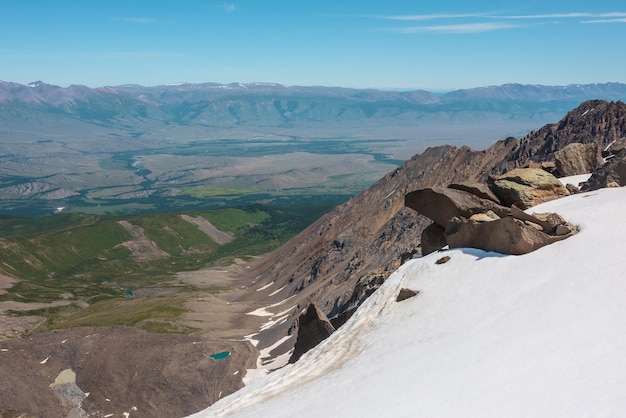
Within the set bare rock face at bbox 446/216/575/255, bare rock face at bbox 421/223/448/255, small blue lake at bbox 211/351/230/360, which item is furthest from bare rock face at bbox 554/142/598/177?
small blue lake at bbox 211/351/230/360

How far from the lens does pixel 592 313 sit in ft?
77.5

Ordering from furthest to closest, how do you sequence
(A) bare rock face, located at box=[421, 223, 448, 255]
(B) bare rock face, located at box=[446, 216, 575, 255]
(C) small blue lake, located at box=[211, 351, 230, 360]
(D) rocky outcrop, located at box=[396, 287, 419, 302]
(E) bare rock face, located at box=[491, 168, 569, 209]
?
(C) small blue lake, located at box=[211, 351, 230, 360] < (A) bare rock face, located at box=[421, 223, 448, 255] < (E) bare rock face, located at box=[491, 168, 569, 209] < (D) rocky outcrop, located at box=[396, 287, 419, 302] < (B) bare rock face, located at box=[446, 216, 575, 255]

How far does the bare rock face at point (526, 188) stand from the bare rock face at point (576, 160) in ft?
26.5

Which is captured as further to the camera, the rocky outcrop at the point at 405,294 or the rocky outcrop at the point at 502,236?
the rocky outcrop at the point at 405,294

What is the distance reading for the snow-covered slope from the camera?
19766mm

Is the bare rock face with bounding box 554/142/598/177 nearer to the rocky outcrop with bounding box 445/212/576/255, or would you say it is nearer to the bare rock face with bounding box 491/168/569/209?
the bare rock face with bounding box 491/168/569/209

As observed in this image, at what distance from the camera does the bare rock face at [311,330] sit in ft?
147

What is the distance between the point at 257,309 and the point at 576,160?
93846 mm

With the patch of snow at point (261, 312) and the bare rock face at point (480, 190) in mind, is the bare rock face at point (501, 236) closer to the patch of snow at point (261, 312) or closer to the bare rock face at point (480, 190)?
the bare rock face at point (480, 190)

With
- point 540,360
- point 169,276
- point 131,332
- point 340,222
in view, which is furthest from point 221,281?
point 540,360

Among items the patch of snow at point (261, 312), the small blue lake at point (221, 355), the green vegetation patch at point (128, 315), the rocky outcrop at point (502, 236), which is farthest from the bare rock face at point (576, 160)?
the patch of snow at point (261, 312)

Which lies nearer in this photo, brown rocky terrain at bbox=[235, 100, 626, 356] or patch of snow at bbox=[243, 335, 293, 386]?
patch of snow at bbox=[243, 335, 293, 386]

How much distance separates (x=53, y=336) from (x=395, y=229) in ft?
247

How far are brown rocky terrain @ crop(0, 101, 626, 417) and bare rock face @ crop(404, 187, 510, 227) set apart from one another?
747cm
